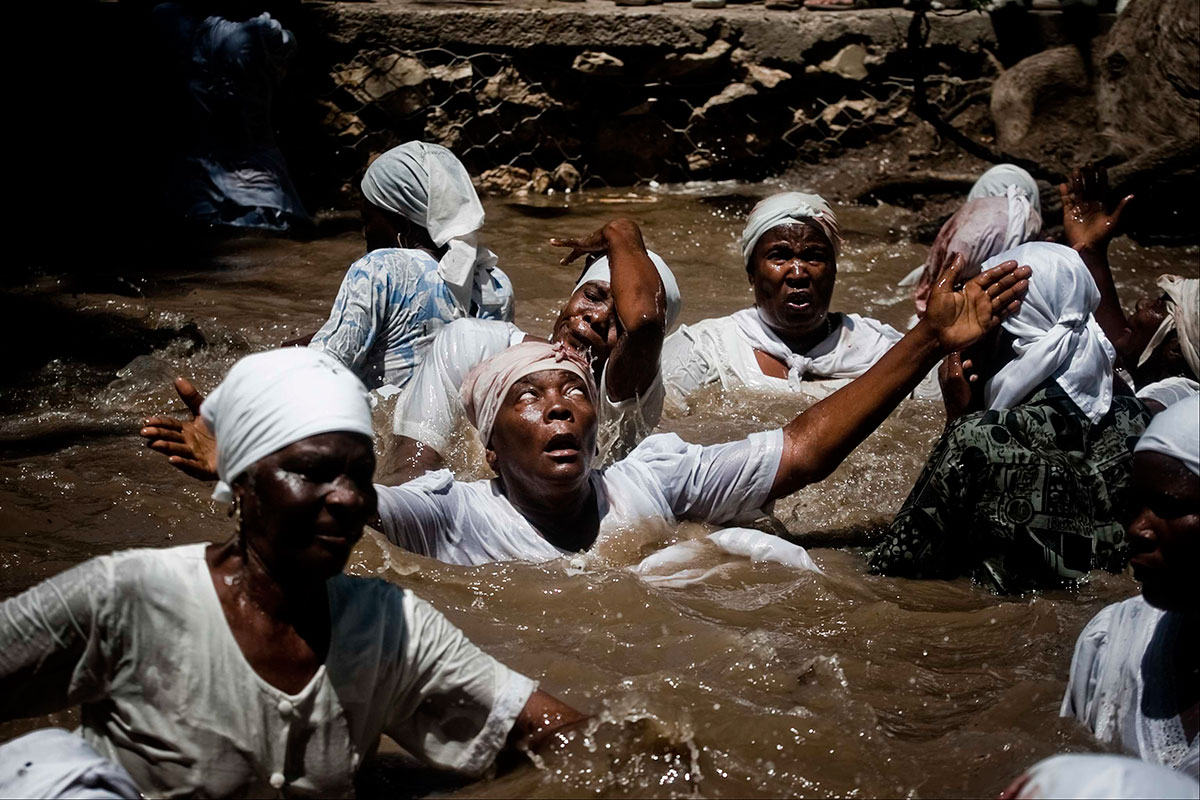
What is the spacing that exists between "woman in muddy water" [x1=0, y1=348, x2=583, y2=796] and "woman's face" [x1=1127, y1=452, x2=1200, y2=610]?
1414 millimetres

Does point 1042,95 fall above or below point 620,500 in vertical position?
above

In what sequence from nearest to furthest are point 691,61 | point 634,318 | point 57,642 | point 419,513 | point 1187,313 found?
point 57,642, point 419,513, point 634,318, point 1187,313, point 691,61

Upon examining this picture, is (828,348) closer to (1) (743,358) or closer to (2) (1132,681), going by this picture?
(1) (743,358)

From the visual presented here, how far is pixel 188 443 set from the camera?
3.12m

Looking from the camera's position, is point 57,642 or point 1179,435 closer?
point 57,642

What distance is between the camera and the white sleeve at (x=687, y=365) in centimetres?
608

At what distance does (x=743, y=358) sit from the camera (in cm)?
609

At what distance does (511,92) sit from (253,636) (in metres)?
7.52

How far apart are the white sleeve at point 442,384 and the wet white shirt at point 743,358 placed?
1.49 metres

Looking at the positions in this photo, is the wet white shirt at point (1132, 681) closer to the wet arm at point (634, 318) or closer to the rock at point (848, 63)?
the wet arm at point (634, 318)

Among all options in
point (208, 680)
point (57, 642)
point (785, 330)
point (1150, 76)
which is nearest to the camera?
point (57, 642)

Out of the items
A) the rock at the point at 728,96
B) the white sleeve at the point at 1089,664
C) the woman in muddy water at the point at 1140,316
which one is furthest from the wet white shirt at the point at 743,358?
the rock at the point at 728,96

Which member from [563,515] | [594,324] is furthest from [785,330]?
[563,515]

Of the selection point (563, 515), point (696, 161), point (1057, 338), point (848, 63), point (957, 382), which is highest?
point (848, 63)
